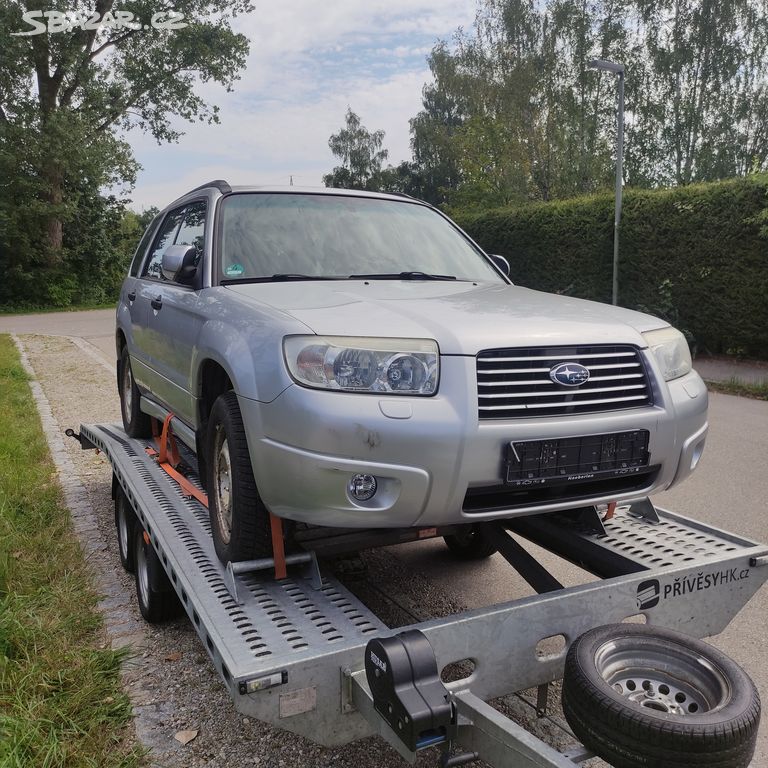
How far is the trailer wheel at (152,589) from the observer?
11.6 feet

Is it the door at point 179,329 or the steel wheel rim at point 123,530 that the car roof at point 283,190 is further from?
the steel wheel rim at point 123,530

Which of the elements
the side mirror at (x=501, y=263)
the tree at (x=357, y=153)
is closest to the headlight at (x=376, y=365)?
the side mirror at (x=501, y=263)

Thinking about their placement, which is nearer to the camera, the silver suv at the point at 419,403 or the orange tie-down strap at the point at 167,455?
the silver suv at the point at 419,403

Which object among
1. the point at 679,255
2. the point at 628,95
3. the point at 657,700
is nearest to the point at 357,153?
the point at 628,95

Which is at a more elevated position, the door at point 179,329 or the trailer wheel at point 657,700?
the door at point 179,329

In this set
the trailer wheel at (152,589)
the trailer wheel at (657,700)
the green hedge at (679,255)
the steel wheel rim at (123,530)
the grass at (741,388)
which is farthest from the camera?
the green hedge at (679,255)

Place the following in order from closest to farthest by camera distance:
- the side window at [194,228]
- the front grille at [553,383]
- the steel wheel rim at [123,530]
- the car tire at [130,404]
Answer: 1. the front grille at [553,383]
2. the side window at [194,228]
3. the steel wheel rim at [123,530]
4. the car tire at [130,404]

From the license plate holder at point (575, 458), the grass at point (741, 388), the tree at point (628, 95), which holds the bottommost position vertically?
the grass at point (741, 388)

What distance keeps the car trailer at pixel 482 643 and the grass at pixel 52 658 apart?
58cm

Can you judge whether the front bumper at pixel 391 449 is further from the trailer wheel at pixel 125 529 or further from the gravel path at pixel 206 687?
the trailer wheel at pixel 125 529

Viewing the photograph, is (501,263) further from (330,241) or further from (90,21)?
(90,21)

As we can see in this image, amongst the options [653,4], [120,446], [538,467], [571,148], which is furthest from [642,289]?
[653,4]

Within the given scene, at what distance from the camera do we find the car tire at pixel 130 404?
214 inches

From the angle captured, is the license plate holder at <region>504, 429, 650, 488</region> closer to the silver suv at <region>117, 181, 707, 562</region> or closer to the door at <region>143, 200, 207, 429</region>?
the silver suv at <region>117, 181, 707, 562</region>
